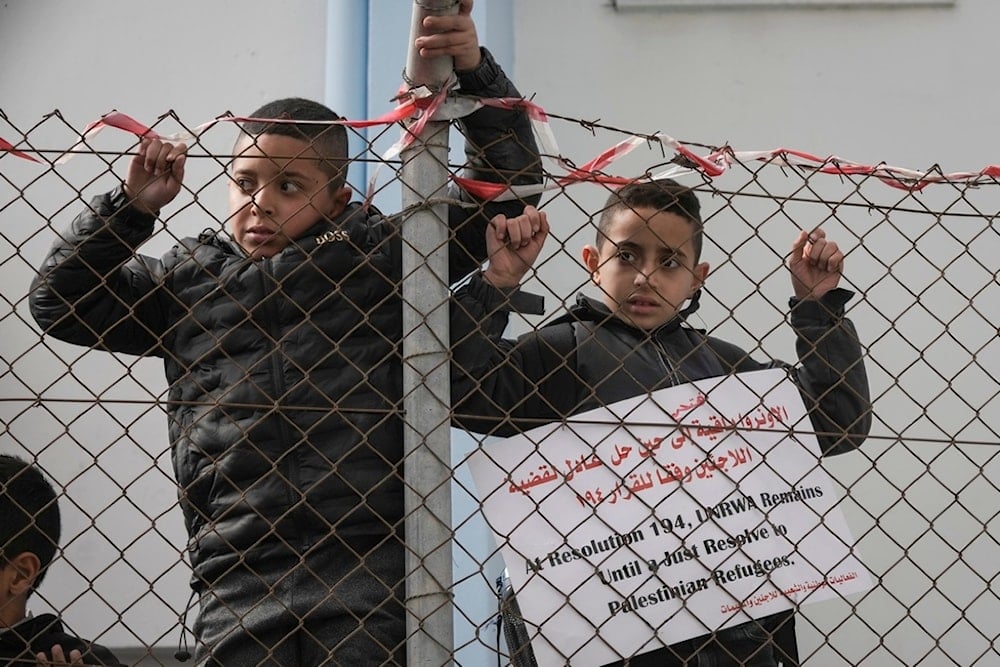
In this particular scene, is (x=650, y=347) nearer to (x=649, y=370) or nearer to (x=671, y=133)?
(x=649, y=370)

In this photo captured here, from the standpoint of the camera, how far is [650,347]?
309 cm

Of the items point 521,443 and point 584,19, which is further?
point 584,19

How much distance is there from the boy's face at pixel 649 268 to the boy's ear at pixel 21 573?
4.61 feet

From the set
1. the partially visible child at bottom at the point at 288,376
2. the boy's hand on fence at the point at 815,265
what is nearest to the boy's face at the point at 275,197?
the partially visible child at bottom at the point at 288,376

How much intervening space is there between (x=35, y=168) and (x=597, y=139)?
1.81 m

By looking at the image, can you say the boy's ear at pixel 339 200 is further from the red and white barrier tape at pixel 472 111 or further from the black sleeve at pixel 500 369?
the black sleeve at pixel 500 369

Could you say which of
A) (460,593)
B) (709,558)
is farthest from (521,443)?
(460,593)

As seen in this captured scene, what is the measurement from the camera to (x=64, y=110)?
460cm

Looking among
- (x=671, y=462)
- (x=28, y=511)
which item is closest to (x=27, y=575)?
(x=28, y=511)

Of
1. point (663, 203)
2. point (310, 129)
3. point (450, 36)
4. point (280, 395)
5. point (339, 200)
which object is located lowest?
point (280, 395)

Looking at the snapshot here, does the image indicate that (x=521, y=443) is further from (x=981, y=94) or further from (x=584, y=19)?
(x=981, y=94)

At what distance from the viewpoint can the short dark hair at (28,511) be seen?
314 centimetres

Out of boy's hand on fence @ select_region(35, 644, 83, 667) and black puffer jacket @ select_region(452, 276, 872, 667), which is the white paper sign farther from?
boy's hand on fence @ select_region(35, 644, 83, 667)

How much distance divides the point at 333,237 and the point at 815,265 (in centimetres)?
101
